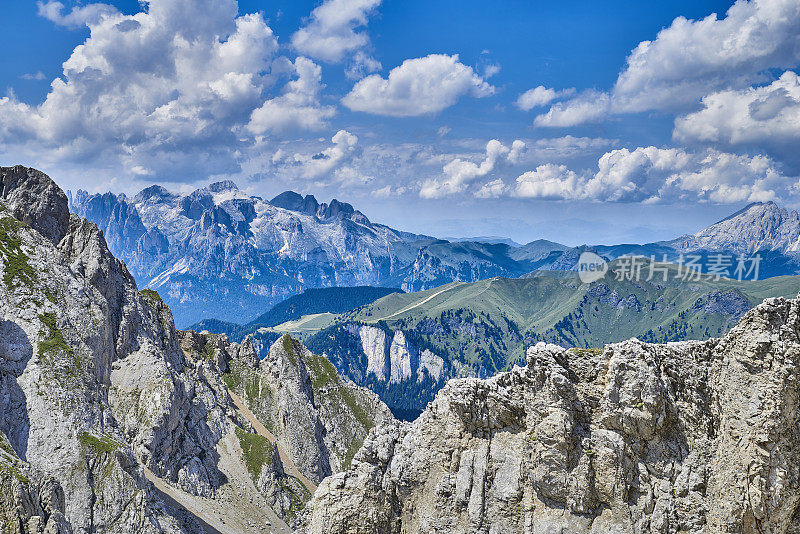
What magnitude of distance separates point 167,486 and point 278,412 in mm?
71271

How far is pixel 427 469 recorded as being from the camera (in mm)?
29953

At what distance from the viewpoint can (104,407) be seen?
6819 cm

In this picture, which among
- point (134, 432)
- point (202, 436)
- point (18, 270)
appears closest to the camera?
point (18, 270)

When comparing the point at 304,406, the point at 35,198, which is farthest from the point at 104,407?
the point at 304,406

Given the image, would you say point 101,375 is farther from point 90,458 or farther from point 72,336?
point 90,458

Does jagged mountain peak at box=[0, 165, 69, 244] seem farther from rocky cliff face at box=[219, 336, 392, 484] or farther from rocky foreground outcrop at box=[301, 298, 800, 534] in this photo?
rocky foreground outcrop at box=[301, 298, 800, 534]

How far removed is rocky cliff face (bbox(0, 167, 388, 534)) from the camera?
194ft

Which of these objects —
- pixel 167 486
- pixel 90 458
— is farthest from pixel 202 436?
pixel 90 458

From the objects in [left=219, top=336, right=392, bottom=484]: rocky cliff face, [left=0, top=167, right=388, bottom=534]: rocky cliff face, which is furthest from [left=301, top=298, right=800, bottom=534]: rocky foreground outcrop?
[left=219, top=336, right=392, bottom=484]: rocky cliff face

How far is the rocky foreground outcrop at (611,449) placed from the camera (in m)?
24.4

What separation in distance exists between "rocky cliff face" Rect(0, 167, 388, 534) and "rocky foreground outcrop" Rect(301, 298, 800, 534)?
30.8m

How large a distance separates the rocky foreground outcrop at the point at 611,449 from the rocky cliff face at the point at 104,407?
3076 centimetres

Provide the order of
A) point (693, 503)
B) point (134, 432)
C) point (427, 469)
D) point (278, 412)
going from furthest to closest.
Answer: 1. point (278, 412)
2. point (134, 432)
3. point (427, 469)
4. point (693, 503)

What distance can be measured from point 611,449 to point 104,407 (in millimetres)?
62878
